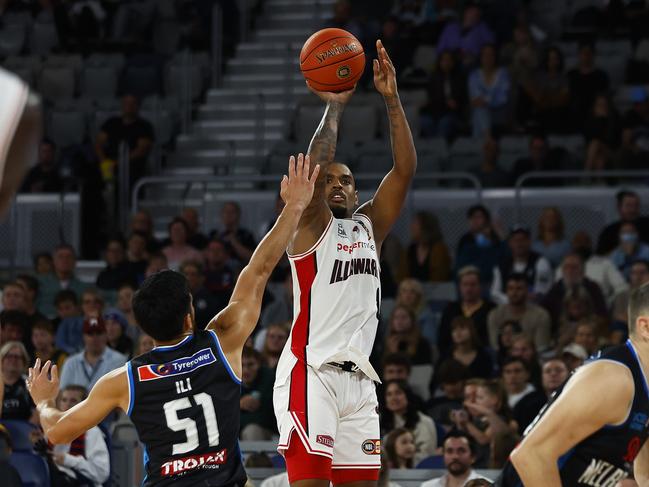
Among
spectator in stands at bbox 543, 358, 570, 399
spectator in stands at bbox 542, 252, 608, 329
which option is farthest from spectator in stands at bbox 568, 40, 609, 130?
spectator in stands at bbox 543, 358, 570, 399

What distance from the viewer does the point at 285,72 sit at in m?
17.7

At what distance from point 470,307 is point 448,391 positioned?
4.60 ft

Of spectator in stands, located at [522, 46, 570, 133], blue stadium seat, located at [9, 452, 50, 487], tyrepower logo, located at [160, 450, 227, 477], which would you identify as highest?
spectator in stands, located at [522, 46, 570, 133]

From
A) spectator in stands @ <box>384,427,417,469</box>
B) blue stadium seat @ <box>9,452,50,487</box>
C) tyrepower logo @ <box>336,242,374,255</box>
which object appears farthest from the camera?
spectator in stands @ <box>384,427,417,469</box>

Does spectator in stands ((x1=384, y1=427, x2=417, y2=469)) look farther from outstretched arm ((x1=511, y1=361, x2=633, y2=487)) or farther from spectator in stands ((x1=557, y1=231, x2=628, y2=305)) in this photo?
outstretched arm ((x1=511, y1=361, x2=633, y2=487))

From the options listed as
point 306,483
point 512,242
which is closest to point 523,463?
point 306,483

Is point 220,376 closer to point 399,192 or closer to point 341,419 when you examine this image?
point 341,419

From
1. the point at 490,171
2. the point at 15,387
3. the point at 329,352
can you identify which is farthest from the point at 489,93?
the point at 329,352

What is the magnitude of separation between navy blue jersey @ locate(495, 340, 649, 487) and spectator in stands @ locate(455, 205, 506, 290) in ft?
27.1

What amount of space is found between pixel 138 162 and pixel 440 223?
13.7 feet

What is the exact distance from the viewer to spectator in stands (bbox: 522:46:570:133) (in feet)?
49.4

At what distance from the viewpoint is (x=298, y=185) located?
5168 millimetres

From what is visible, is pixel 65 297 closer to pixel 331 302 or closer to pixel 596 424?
pixel 331 302

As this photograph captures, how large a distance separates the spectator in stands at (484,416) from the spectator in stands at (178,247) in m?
4.37
